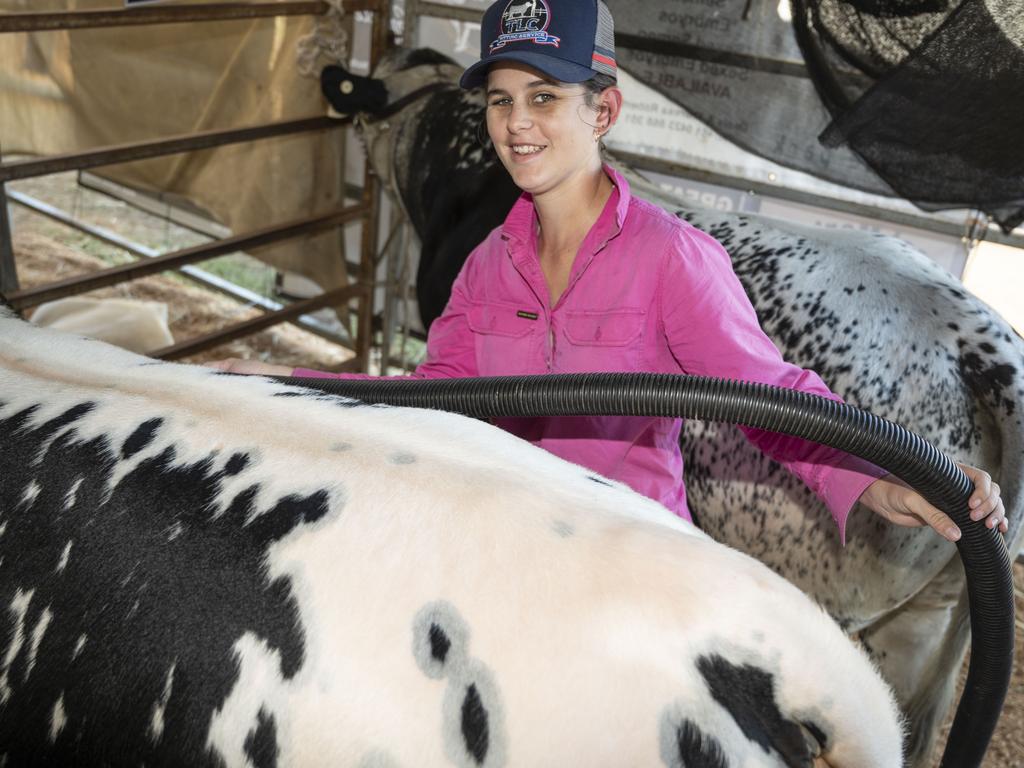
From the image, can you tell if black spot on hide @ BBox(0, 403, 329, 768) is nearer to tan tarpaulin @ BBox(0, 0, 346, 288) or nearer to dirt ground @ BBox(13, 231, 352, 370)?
tan tarpaulin @ BBox(0, 0, 346, 288)

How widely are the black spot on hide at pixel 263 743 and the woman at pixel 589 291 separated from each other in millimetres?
746

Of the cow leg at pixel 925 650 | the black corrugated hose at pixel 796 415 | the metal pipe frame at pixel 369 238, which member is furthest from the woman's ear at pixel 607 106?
the metal pipe frame at pixel 369 238

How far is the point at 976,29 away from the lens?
2527mm

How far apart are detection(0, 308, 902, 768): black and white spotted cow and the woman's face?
0.62 m

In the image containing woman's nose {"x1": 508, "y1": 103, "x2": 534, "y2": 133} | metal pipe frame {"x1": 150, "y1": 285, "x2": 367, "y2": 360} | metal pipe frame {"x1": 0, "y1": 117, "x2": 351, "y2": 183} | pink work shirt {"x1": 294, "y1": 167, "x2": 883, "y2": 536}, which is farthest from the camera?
metal pipe frame {"x1": 150, "y1": 285, "x2": 367, "y2": 360}

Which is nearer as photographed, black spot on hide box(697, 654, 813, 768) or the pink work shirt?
black spot on hide box(697, 654, 813, 768)

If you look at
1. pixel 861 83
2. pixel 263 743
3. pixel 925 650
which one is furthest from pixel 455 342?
pixel 861 83

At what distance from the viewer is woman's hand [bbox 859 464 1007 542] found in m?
1.16

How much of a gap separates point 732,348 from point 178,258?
8.21ft

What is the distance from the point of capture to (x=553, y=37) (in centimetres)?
140

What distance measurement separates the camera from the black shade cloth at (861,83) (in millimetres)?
2562

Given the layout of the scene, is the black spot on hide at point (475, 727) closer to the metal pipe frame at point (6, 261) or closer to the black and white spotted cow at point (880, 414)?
the black and white spotted cow at point (880, 414)

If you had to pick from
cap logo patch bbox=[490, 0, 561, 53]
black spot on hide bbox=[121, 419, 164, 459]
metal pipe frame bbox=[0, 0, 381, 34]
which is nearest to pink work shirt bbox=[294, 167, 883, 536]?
cap logo patch bbox=[490, 0, 561, 53]

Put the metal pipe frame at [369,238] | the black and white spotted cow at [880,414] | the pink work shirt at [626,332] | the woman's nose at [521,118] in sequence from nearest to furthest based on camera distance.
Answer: the pink work shirt at [626,332] < the woman's nose at [521,118] < the black and white spotted cow at [880,414] < the metal pipe frame at [369,238]
